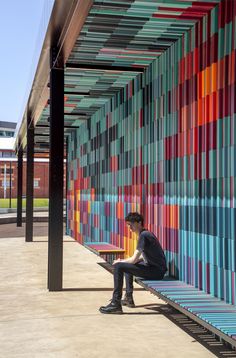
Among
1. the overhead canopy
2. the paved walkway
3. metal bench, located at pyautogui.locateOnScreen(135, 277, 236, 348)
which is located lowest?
the paved walkway

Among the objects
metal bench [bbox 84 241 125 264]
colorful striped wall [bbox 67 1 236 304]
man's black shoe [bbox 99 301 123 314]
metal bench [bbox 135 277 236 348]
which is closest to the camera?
metal bench [bbox 135 277 236 348]

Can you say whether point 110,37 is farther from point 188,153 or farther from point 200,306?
point 200,306

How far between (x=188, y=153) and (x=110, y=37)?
2.10 metres

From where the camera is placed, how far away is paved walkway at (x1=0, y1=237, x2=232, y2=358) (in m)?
5.63

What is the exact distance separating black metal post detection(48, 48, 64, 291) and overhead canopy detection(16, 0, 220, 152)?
80 cm

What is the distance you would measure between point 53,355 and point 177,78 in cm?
479

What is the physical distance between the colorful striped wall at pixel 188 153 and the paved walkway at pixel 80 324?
0.92m

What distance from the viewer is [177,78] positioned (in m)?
8.66

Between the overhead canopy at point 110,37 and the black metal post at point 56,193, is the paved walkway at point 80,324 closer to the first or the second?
the black metal post at point 56,193

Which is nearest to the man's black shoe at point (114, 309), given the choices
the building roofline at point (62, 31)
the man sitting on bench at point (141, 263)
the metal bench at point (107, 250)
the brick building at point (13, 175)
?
the man sitting on bench at point (141, 263)

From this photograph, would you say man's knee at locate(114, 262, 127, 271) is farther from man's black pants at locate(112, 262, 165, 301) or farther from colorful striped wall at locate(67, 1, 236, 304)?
colorful striped wall at locate(67, 1, 236, 304)

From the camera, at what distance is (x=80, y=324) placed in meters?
6.79

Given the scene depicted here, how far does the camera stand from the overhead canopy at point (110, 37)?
23.6 ft

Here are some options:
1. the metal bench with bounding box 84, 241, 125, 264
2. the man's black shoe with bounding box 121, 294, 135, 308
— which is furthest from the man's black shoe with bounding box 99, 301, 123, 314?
the metal bench with bounding box 84, 241, 125, 264
